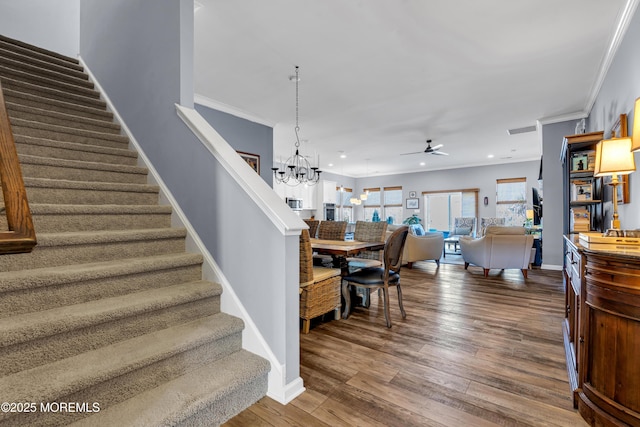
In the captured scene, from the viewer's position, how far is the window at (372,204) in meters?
12.3

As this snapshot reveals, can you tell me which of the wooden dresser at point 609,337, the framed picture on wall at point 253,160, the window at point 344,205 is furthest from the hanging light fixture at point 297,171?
the wooden dresser at point 609,337

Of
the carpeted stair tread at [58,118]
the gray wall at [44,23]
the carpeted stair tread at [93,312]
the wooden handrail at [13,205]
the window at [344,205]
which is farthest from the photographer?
the window at [344,205]

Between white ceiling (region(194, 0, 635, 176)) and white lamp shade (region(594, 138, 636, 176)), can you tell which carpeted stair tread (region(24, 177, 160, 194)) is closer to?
white ceiling (region(194, 0, 635, 176))

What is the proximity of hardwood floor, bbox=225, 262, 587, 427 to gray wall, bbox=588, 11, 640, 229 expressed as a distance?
1.19 m

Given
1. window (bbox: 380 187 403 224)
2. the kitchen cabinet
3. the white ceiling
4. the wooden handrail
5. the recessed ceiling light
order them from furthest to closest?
window (bbox: 380 187 403 224) → the kitchen cabinet → the recessed ceiling light → the white ceiling → the wooden handrail

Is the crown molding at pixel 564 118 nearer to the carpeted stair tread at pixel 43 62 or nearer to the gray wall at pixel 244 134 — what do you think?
the gray wall at pixel 244 134

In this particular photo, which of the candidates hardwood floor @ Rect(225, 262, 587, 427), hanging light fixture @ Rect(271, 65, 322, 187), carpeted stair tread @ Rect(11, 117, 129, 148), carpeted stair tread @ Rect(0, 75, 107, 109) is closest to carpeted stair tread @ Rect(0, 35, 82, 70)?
carpeted stair tread @ Rect(0, 75, 107, 109)

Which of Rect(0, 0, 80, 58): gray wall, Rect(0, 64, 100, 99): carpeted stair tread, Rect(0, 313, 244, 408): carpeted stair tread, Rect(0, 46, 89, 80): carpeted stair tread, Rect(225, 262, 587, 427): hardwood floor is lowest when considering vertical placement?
Rect(225, 262, 587, 427): hardwood floor

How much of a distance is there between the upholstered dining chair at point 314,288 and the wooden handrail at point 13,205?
1.86m

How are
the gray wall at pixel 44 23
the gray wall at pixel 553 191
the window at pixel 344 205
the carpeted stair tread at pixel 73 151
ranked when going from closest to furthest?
1. the carpeted stair tread at pixel 73 151
2. the gray wall at pixel 44 23
3. the gray wall at pixel 553 191
4. the window at pixel 344 205

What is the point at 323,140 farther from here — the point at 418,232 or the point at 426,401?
the point at 426,401

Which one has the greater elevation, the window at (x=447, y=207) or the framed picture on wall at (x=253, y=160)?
the framed picture on wall at (x=253, y=160)

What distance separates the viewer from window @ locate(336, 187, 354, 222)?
11.9 meters

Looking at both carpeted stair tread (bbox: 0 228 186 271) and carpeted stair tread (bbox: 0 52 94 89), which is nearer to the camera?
carpeted stair tread (bbox: 0 228 186 271)
